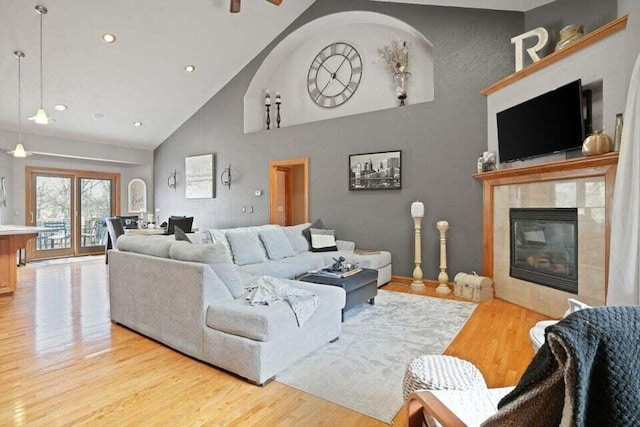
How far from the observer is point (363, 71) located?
5.86 m

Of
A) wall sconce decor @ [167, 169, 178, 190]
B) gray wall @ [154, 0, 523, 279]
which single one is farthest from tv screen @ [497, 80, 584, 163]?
wall sconce decor @ [167, 169, 178, 190]

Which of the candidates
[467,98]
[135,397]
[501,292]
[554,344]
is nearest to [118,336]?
[135,397]

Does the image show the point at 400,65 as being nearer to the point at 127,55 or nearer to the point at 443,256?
the point at 443,256

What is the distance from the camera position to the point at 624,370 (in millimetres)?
568

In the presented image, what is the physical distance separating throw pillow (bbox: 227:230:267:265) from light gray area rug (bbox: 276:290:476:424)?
58.5 inches

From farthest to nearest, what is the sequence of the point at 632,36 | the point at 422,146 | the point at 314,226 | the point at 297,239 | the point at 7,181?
the point at 7,181
the point at 314,226
the point at 297,239
the point at 422,146
the point at 632,36

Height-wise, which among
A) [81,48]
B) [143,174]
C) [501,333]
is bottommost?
[501,333]

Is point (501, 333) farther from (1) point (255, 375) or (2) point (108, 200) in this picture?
(2) point (108, 200)

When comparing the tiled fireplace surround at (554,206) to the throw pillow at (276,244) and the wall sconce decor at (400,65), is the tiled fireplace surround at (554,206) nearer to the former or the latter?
the wall sconce decor at (400,65)

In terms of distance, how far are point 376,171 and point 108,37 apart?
14.6 ft

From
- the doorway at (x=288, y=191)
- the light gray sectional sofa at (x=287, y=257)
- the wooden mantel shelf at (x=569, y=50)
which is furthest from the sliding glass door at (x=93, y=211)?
the wooden mantel shelf at (x=569, y=50)

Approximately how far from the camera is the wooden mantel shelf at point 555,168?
2.93m

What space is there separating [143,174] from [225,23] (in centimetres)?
493

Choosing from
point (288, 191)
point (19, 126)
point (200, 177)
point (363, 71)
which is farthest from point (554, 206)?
point (19, 126)
